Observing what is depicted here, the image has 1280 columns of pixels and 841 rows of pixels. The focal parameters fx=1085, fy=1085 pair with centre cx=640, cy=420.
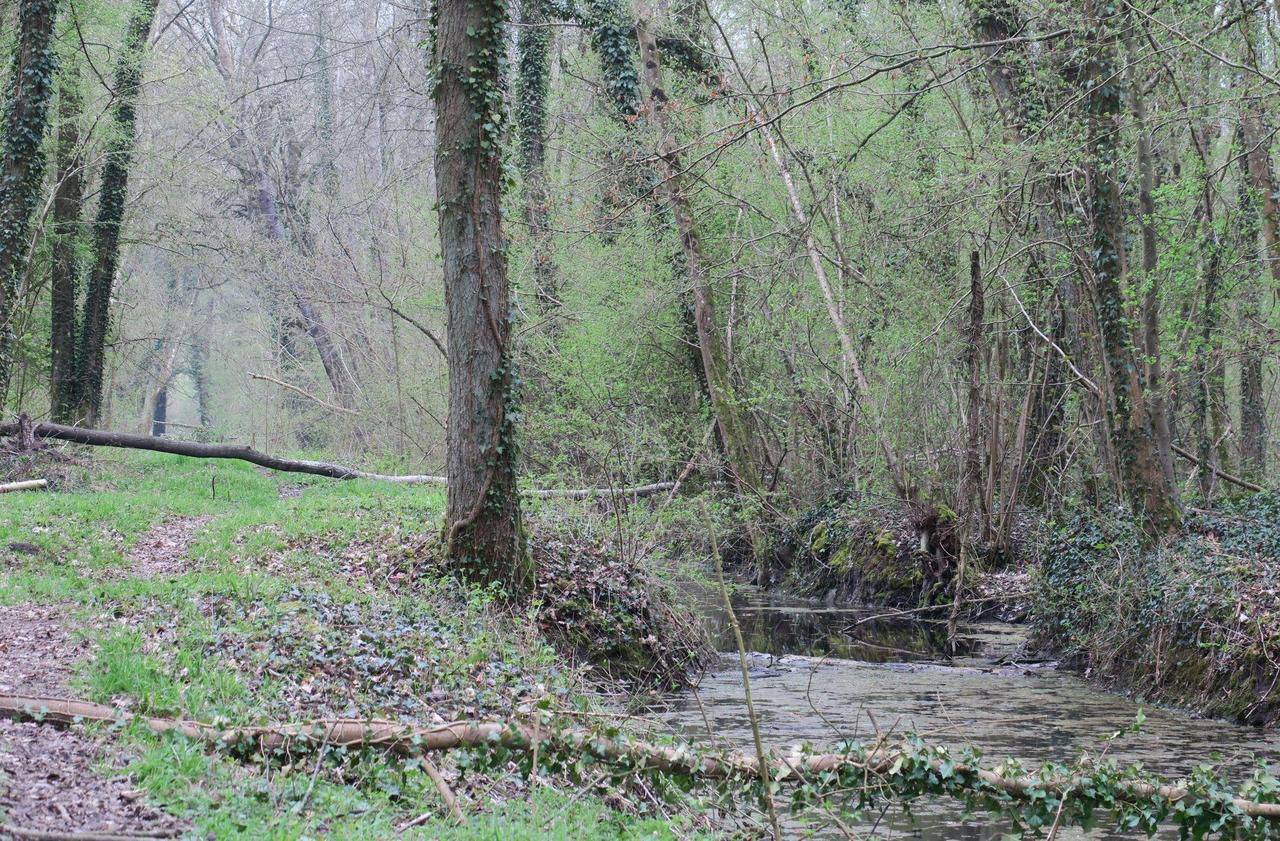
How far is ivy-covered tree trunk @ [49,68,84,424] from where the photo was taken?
20906 mm

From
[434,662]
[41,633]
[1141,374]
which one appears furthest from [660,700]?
[1141,374]

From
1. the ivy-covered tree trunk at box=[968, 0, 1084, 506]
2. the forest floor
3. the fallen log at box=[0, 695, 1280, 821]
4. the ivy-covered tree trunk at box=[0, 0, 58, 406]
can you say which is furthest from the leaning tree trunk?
the ivy-covered tree trunk at box=[0, 0, 58, 406]

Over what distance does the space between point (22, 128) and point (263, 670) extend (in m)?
13.0

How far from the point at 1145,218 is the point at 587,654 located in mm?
9036

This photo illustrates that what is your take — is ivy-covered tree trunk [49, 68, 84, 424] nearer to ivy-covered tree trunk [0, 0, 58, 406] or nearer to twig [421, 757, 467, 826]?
ivy-covered tree trunk [0, 0, 58, 406]

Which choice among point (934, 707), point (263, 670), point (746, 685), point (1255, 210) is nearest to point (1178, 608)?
point (934, 707)

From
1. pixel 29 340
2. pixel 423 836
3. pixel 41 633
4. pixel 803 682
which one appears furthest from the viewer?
pixel 29 340

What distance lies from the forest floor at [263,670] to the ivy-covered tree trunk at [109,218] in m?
9.95

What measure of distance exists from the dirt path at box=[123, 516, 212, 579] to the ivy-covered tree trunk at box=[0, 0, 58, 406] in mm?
5105

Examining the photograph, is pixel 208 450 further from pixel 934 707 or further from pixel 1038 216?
pixel 1038 216

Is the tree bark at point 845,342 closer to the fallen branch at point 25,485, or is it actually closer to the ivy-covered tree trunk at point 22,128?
the ivy-covered tree trunk at point 22,128

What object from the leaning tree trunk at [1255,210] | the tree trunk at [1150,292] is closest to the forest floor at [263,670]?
the tree trunk at [1150,292]

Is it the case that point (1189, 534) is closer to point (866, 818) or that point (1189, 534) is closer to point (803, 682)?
point (803, 682)

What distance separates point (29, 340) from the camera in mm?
20281
